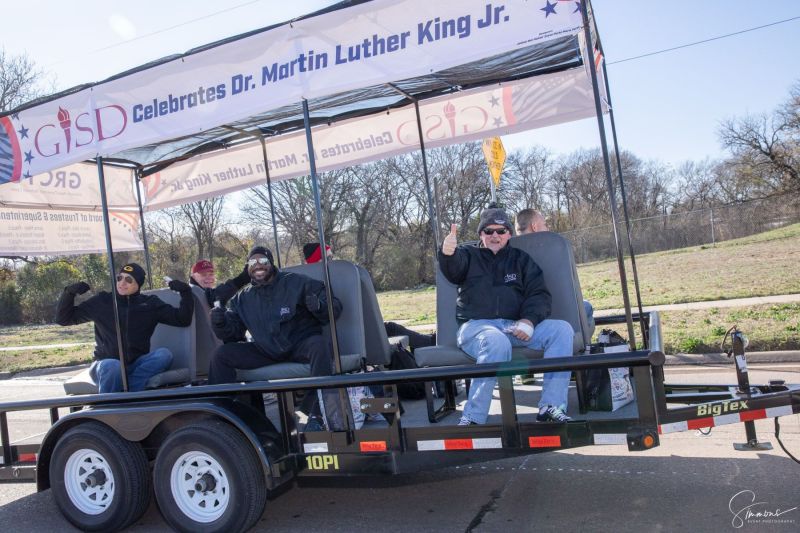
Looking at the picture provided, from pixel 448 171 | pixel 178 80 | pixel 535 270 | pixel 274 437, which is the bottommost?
pixel 274 437

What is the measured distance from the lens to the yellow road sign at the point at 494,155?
31.5 ft

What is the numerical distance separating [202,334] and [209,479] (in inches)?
88.7

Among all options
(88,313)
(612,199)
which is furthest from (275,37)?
(88,313)

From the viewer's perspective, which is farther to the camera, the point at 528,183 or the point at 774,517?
the point at 528,183

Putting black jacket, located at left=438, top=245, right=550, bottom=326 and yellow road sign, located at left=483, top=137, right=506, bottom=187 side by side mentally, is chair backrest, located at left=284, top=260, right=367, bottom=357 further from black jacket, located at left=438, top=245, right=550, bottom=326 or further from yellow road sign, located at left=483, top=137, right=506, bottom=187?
yellow road sign, located at left=483, top=137, right=506, bottom=187

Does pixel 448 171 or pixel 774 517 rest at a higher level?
pixel 448 171

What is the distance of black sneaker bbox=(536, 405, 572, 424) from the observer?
12.0 ft

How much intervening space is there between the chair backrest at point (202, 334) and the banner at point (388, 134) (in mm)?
2071

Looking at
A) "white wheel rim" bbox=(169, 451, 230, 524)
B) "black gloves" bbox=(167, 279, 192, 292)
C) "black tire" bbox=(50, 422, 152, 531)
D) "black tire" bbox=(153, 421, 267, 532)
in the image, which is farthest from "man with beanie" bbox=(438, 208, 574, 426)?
"black tire" bbox=(50, 422, 152, 531)

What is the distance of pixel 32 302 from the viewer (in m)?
29.7

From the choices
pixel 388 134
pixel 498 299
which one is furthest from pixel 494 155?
pixel 498 299

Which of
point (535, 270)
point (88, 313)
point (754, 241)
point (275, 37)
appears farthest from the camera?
point (754, 241)

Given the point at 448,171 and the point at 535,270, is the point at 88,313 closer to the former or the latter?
the point at 535,270

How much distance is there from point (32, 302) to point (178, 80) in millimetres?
29935
